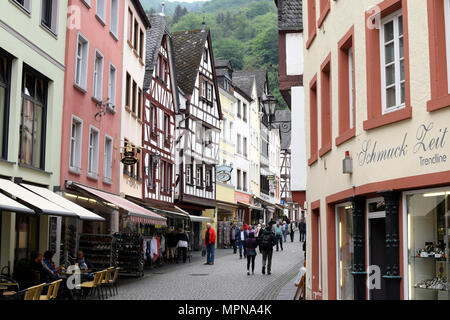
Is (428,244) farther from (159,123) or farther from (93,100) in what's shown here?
(159,123)

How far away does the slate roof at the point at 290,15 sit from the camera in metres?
17.9

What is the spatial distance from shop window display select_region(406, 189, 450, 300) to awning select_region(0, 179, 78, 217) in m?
7.18

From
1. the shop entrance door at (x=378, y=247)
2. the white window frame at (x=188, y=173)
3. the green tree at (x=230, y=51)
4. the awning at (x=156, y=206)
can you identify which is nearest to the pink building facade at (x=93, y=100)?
the awning at (x=156, y=206)

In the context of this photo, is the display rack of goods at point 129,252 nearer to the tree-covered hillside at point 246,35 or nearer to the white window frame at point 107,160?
the white window frame at point 107,160

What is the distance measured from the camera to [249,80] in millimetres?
55031

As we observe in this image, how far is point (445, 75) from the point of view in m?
8.10

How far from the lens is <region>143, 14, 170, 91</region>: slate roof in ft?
99.2

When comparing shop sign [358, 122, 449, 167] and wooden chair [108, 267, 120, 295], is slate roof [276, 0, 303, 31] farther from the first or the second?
shop sign [358, 122, 449, 167]

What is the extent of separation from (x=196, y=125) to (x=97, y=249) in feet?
66.1

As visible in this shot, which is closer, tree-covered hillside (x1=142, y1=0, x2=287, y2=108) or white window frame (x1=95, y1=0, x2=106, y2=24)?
white window frame (x1=95, y1=0, x2=106, y2=24)

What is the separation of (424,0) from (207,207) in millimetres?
32725

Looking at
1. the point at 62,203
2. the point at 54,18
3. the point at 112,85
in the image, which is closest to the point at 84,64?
the point at 54,18

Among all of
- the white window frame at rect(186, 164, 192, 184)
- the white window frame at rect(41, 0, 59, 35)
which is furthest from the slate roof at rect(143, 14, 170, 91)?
the white window frame at rect(41, 0, 59, 35)
